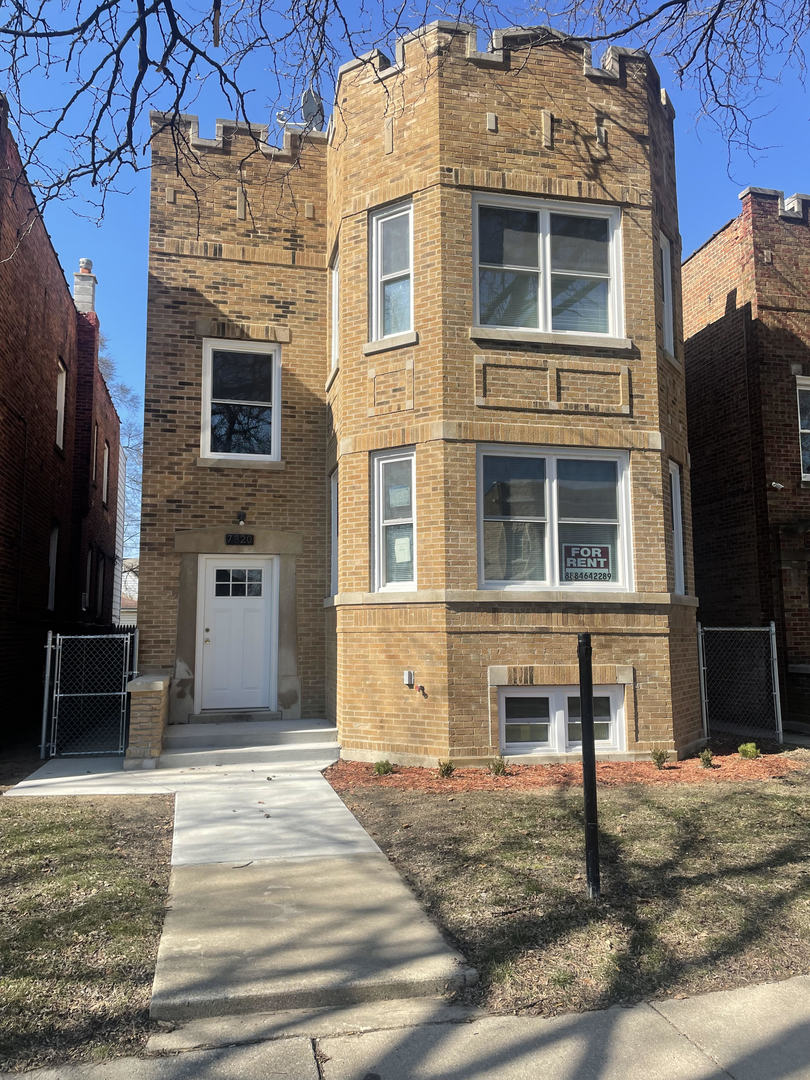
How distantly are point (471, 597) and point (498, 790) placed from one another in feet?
7.14

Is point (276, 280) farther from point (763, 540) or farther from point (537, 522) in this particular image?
point (763, 540)

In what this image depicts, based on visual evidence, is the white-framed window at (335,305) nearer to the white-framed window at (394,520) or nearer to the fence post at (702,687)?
the white-framed window at (394,520)

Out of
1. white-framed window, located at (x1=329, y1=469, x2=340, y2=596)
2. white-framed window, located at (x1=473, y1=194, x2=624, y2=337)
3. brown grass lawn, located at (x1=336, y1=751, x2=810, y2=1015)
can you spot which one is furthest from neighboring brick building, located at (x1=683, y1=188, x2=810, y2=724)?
white-framed window, located at (x1=329, y1=469, x2=340, y2=596)

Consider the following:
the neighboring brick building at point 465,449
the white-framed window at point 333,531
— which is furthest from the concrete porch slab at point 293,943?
the white-framed window at point 333,531

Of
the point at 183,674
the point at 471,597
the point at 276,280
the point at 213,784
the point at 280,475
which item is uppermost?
the point at 276,280

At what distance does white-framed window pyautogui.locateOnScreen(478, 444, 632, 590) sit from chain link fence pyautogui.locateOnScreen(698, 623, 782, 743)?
3.18 meters

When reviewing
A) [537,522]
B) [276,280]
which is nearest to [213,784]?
[537,522]

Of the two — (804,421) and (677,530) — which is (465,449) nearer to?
(677,530)

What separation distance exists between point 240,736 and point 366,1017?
644 cm

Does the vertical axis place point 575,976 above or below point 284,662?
below

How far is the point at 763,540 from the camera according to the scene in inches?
496

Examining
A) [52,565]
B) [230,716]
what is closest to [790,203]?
[230,716]

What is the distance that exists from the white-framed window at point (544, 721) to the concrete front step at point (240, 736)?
2201mm

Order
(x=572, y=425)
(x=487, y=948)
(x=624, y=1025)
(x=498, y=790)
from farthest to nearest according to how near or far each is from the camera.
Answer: (x=572, y=425)
(x=498, y=790)
(x=487, y=948)
(x=624, y=1025)
